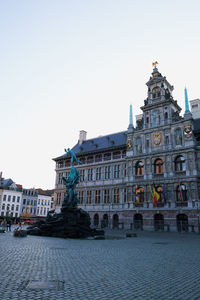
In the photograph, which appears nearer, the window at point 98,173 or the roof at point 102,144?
the window at point 98,173

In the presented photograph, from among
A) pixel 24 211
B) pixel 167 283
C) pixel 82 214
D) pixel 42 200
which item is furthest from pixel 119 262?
Result: pixel 42 200

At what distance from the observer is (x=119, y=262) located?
9.80 m

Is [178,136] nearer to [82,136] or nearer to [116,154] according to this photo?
[116,154]

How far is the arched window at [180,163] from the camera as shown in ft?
125

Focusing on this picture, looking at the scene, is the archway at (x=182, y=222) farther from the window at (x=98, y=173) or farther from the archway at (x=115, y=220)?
the window at (x=98, y=173)

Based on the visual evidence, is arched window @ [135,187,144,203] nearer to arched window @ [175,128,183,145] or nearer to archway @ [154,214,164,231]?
archway @ [154,214,164,231]

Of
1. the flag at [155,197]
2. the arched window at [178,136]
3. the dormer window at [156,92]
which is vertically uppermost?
the dormer window at [156,92]

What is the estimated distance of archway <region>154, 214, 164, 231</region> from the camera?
3725 cm

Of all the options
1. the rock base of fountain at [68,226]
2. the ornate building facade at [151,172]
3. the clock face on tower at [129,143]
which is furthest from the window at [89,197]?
the rock base of fountain at [68,226]

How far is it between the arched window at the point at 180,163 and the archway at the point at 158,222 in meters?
8.17

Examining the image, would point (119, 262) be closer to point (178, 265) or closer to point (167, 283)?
point (178, 265)

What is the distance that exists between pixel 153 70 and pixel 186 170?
72.5 feet

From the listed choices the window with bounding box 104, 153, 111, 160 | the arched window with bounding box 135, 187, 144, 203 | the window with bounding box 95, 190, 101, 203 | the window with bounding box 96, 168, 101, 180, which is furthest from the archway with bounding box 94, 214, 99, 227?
the window with bounding box 104, 153, 111, 160

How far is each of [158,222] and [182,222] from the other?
3.93 m
